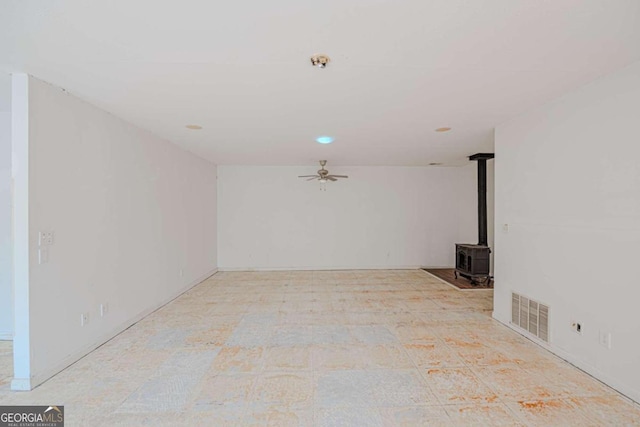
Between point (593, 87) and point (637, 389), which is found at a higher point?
point (593, 87)

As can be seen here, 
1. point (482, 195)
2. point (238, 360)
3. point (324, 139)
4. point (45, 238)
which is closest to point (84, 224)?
point (45, 238)

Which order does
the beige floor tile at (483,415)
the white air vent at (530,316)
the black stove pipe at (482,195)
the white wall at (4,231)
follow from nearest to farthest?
1. the beige floor tile at (483,415)
2. the white air vent at (530,316)
3. the white wall at (4,231)
4. the black stove pipe at (482,195)

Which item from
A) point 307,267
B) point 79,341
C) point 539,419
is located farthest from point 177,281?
point 539,419

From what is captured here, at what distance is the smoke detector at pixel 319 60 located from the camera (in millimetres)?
2019

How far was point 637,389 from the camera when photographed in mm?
2178

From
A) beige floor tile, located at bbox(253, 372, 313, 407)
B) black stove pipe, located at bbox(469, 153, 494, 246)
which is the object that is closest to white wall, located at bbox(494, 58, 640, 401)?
black stove pipe, located at bbox(469, 153, 494, 246)

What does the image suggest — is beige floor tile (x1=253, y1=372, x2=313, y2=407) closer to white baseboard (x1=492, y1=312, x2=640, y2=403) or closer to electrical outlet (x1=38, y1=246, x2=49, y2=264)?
electrical outlet (x1=38, y1=246, x2=49, y2=264)

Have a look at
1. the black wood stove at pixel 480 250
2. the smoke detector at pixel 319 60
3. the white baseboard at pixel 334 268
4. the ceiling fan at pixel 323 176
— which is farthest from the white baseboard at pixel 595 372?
the ceiling fan at pixel 323 176

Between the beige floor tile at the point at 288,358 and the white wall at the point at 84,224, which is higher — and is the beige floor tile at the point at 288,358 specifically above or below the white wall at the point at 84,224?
below

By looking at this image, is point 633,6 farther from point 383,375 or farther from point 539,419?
point 383,375

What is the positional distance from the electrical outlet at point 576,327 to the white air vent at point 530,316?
292mm

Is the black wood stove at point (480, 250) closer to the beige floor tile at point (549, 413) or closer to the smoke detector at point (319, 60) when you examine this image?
the beige floor tile at point (549, 413)

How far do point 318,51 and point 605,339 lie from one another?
120 inches

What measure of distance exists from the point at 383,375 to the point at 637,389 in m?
1.76
